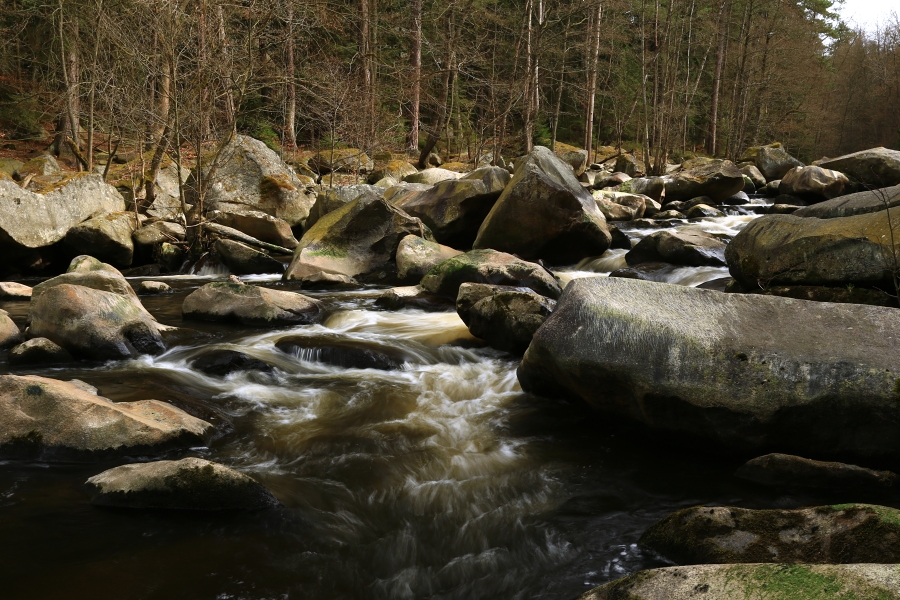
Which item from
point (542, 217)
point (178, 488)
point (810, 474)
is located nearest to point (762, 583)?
point (810, 474)

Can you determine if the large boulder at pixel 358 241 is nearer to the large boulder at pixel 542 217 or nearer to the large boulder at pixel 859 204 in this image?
the large boulder at pixel 542 217

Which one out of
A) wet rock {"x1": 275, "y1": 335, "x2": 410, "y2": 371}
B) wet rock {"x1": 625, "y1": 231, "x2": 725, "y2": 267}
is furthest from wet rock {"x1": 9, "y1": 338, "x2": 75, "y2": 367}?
wet rock {"x1": 625, "y1": 231, "x2": 725, "y2": 267}

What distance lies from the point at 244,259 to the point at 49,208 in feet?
10.2

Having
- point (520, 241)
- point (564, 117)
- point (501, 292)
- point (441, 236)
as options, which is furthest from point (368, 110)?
point (564, 117)

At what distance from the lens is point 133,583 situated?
2.84 metres

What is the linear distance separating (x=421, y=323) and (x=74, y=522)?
4630 mm

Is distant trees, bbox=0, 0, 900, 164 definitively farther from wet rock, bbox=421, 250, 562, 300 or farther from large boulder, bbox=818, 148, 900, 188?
large boulder, bbox=818, 148, 900, 188

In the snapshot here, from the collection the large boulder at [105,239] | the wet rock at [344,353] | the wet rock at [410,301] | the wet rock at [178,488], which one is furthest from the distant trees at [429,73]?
the wet rock at [178,488]

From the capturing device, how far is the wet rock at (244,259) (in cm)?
1135

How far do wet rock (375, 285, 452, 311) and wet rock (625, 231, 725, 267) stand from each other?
359 cm

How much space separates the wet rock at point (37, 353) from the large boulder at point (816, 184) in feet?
56.5

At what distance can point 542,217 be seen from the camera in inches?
401

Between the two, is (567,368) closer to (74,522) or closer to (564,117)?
(74,522)

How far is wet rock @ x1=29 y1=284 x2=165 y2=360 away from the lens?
5934mm
